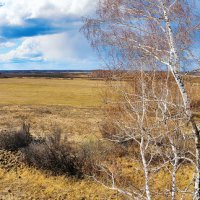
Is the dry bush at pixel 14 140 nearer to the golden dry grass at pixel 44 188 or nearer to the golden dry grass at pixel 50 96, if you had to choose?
the golden dry grass at pixel 44 188

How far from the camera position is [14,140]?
1852cm

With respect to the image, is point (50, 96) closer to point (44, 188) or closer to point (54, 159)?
point (54, 159)

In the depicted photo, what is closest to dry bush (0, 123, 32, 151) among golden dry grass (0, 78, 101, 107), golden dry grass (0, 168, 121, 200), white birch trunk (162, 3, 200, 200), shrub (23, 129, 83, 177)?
shrub (23, 129, 83, 177)

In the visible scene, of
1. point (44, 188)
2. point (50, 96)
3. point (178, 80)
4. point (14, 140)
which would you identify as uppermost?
point (178, 80)

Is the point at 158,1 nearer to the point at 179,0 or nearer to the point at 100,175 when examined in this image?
the point at 179,0

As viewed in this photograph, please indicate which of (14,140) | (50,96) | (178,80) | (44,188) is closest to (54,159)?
(44,188)

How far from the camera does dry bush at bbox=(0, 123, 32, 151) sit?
18.1 m

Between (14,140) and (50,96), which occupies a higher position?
(50,96)

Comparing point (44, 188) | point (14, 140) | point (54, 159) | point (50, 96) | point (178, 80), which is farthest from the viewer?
point (50, 96)

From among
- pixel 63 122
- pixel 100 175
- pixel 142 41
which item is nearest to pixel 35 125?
pixel 63 122

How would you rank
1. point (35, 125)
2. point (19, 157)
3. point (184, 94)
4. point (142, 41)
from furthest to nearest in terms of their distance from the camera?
point (35, 125), point (19, 157), point (142, 41), point (184, 94)

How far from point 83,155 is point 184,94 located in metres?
10.8

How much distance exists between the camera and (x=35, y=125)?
27000 millimetres

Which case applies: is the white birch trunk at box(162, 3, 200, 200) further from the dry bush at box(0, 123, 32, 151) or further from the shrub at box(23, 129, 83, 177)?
the dry bush at box(0, 123, 32, 151)
